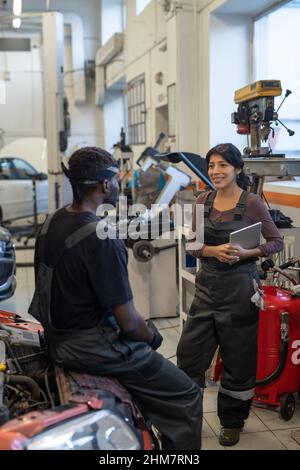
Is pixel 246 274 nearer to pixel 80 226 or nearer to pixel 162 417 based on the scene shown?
pixel 162 417

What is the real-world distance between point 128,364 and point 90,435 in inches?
13.0

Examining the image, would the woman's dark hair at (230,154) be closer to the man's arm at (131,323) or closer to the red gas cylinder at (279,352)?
the red gas cylinder at (279,352)

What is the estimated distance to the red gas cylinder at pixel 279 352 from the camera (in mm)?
2766

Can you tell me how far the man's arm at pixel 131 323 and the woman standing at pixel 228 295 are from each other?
0.74 metres

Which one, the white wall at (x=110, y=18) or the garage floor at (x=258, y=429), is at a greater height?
the white wall at (x=110, y=18)

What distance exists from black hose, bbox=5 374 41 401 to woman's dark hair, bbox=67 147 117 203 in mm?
674

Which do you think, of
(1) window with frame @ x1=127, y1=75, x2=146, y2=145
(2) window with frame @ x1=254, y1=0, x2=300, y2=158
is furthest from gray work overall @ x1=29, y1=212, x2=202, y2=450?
(1) window with frame @ x1=127, y1=75, x2=146, y2=145

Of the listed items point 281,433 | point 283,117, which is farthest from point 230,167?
point 283,117

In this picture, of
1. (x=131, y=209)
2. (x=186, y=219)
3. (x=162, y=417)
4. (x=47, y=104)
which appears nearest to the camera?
(x=162, y=417)

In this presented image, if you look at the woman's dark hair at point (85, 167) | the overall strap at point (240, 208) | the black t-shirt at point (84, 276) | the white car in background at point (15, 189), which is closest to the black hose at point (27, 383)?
the black t-shirt at point (84, 276)

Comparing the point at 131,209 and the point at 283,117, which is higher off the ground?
the point at 283,117

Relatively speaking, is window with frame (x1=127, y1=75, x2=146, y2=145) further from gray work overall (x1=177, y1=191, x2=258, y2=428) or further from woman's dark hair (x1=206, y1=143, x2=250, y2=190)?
gray work overall (x1=177, y1=191, x2=258, y2=428)

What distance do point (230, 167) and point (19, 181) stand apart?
22.6 feet

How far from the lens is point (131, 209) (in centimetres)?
497
